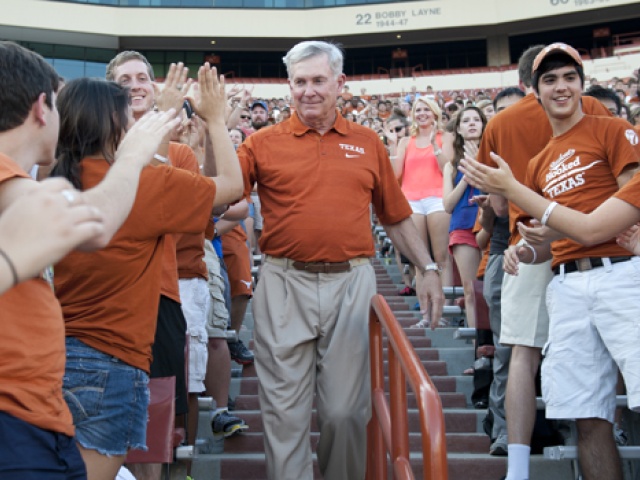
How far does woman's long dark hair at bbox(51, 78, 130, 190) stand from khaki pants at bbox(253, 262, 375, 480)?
1251 millimetres

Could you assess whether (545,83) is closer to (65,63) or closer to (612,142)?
(612,142)

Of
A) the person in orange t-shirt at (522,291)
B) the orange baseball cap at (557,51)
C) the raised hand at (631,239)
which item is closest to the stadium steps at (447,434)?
the person in orange t-shirt at (522,291)

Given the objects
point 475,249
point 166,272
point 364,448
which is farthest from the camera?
point 475,249

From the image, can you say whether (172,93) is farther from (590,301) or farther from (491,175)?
(590,301)

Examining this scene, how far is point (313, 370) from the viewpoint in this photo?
12.2 feet

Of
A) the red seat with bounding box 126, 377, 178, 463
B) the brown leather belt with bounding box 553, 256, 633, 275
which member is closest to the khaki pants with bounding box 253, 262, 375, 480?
the red seat with bounding box 126, 377, 178, 463

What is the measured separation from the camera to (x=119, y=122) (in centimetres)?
271

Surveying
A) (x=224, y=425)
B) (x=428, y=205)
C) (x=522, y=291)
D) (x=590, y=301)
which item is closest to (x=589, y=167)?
(x=590, y=301)

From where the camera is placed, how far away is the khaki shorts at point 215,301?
15.4 feet

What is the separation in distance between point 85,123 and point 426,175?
4.98 metres

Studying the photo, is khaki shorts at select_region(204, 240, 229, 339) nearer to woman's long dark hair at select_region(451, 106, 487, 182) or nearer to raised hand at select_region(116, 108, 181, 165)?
woman's long dark hair at select_region(451, 106, 487, 182)

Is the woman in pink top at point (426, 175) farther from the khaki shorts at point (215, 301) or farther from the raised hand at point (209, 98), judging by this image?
the raised hand at point (209, 98)

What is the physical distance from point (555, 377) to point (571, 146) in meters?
1.04

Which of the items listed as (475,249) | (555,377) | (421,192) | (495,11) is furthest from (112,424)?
(495,11)
